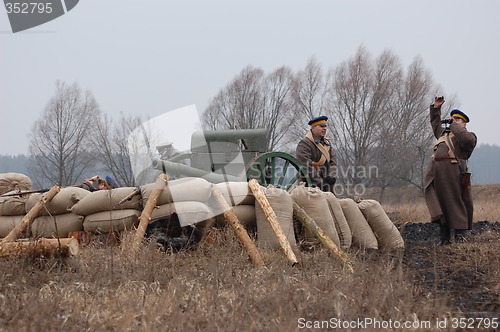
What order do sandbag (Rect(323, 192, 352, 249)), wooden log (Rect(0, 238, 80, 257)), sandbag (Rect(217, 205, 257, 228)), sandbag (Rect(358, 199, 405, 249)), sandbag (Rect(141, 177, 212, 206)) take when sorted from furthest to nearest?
sandbag (Rect(358, 199, 405, 249)) → sandbag (Rect(323, 192, 352, 249)) → sandbag (Rect(217, 205, 257, 228)) → sandbag (Rect(141, 177, 212, 206)) → wooden log (Rect(0, 238, 80, 257))

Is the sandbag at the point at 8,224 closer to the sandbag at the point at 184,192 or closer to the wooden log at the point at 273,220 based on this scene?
the sandbag at the point at 184,192

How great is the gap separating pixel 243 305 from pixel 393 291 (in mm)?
933

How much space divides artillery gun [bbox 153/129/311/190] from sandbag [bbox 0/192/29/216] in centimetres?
163

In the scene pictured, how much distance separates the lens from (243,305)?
338cm

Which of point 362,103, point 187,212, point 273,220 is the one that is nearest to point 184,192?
point 187,212

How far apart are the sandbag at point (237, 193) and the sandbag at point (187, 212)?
0.30 meters

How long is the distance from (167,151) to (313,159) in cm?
194

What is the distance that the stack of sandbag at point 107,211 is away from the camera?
231 inches

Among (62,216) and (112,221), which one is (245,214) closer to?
(112,221)

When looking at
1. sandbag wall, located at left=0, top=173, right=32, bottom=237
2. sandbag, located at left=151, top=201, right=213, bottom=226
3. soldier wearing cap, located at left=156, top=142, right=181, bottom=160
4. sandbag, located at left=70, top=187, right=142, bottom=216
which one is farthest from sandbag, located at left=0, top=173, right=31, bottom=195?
sandbag, located at left=151, top=201, right=213, bottom=226

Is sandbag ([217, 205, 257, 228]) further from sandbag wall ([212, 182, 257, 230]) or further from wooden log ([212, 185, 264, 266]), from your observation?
wooden log ([212, 185, 264, 266])

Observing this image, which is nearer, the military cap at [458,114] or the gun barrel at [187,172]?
the military cap at [458,114]

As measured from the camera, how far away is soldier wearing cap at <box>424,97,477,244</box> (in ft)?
22.4

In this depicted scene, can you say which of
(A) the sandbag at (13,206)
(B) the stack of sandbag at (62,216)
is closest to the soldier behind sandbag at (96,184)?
(A) the sandbag at (13,206)
